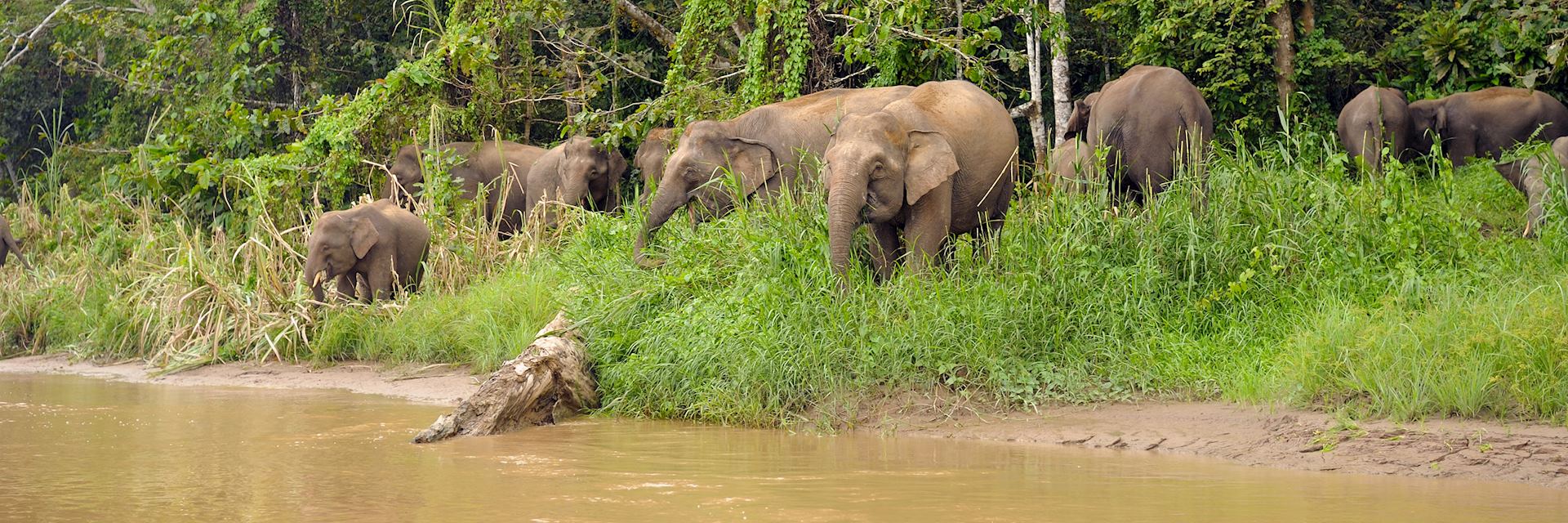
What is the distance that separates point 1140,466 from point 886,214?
9.40 ft

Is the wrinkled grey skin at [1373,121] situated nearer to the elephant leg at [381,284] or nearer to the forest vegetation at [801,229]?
the forest vegetation at [801,229]

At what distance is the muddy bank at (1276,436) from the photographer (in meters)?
5.94

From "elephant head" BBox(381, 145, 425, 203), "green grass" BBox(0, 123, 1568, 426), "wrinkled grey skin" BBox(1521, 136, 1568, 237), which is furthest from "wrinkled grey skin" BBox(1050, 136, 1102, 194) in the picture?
"elephant head" BBox(381, 145, 425, 203)

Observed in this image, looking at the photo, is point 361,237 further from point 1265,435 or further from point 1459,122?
point 1459,122

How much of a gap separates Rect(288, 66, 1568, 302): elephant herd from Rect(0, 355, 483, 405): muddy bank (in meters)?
1.02

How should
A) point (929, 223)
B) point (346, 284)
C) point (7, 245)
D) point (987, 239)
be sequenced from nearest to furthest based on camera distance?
point (987, 239), point (929, 223), point (346, 284), point (7, 245)

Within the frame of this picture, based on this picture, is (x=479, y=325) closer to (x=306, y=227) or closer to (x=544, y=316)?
(x=544, y=316)

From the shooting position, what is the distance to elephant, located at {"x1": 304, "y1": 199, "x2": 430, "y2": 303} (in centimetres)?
1184

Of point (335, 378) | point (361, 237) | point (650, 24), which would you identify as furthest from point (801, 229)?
point (650, 24)

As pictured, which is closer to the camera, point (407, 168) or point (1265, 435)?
point (1265, 435)

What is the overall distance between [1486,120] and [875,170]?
25.5ft

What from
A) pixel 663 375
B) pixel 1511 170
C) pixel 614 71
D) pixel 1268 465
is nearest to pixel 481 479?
pixel 663 375

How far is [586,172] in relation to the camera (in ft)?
47.8

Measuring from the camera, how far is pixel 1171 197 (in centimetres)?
870
